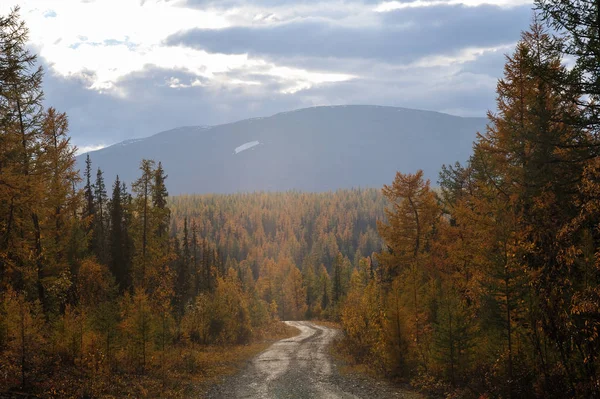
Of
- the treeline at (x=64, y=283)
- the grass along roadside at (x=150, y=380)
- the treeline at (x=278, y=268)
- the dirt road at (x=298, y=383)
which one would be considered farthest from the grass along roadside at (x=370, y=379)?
the treeline at (x=278, y=268)

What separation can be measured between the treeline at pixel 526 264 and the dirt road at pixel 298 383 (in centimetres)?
223

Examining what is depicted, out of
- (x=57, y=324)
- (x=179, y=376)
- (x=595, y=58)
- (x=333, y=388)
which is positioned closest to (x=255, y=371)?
(x=179, y=376)

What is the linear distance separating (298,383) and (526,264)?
14694 millimetres

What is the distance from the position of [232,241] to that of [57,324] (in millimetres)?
156490

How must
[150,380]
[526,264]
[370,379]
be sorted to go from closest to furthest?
[526,264] < [150,380] < [370,379]

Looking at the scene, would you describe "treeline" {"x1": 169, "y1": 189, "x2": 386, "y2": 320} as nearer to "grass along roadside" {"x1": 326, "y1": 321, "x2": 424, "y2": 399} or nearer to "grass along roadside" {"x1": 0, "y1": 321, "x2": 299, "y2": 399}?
"grass along roadside" {"x1": 0, "y1": 321, "x2": 299, "y2": 399}

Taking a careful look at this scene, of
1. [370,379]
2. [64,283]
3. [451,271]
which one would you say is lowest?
[370,379]

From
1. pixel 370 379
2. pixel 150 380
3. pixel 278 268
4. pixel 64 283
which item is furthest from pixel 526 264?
pixel 278 268

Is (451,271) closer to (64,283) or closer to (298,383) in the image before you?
(298,383)

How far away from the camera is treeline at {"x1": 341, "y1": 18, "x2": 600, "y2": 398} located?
10.2m

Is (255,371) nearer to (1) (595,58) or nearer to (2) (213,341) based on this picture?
(2) (213,341)

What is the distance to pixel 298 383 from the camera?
916 inches

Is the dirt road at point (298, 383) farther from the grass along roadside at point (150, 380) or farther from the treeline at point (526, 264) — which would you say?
the treeline at point (526, 264)

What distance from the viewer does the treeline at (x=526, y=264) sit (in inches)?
400
